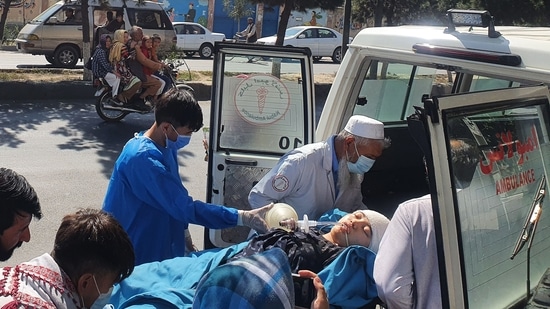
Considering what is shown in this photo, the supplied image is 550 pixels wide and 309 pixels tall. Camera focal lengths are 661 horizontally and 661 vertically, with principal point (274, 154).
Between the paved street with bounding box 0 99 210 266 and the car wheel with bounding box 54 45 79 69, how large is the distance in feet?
18.8

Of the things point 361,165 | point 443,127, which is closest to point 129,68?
point 361,165

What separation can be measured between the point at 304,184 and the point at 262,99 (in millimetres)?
860

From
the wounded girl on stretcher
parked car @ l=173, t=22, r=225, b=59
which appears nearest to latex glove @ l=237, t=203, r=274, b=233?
the wounded girl on stretcher

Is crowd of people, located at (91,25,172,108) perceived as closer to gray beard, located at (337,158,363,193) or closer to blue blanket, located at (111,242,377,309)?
gray beard, located at (337,158,363,193)

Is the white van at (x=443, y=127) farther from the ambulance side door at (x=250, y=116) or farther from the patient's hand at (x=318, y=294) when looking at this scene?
the patient's hand at (x=318, y=294)

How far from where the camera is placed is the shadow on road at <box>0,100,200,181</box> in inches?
366

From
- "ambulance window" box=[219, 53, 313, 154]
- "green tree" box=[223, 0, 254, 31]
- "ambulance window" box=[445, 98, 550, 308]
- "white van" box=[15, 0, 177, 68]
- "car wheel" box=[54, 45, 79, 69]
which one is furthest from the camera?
"green tree" box=[223, 0, 254, 31]

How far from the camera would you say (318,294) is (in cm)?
263

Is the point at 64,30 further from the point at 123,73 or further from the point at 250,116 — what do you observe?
the point at 250,116

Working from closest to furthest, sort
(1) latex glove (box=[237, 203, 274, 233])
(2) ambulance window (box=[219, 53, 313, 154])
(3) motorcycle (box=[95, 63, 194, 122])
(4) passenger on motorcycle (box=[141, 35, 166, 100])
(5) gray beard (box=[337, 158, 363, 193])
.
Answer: (1) latex glove (box=[237, 203, 274, 233]) < (5) gray beard (box=[337, 158, 363, 193]) < (2) ambulance window (box=[219, 53, 313, 154]) < (3) motorcycle (box=[95, 63, 194, 122]) < (4) passenger on motorcycle (box=[141, 35, 166, 100])

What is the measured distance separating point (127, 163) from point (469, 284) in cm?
193

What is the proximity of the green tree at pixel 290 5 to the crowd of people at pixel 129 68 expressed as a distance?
5891mm

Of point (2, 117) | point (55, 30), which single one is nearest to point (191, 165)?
point (2, 117)

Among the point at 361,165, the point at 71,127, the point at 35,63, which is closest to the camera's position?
the point at 361,165
